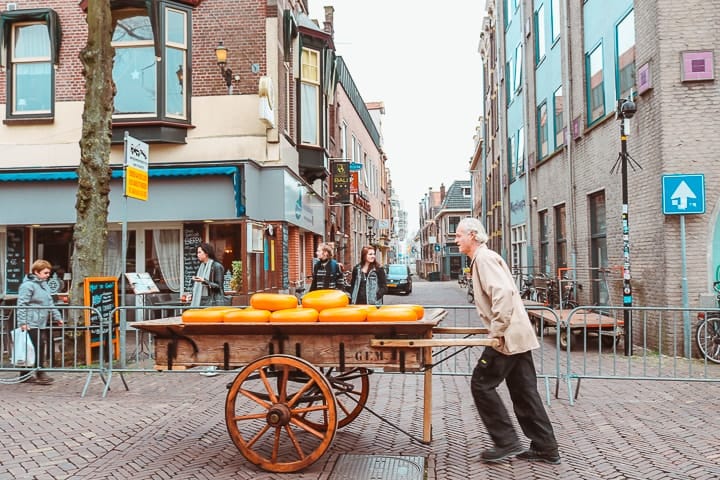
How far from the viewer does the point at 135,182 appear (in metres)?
8.94

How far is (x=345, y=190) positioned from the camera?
24.3 m

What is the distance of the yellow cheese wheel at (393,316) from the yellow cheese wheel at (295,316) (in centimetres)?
43

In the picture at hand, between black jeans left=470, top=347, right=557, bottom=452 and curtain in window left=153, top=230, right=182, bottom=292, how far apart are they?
33.8 feet

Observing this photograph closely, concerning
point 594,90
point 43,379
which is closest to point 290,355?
point 43,379

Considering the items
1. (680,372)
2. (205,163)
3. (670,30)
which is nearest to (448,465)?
(680,372)

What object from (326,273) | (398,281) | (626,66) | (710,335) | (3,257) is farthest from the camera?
(398,281)

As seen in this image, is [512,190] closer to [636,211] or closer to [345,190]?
[345,190]

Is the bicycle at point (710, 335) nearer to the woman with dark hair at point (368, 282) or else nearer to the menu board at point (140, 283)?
the woman with dark hair at point (368, 282)

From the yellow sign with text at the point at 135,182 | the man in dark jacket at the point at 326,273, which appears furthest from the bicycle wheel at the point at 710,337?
the yellow sign with text at the point at 135,182

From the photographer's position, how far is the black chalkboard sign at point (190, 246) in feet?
45.1

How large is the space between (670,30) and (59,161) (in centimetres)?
1247

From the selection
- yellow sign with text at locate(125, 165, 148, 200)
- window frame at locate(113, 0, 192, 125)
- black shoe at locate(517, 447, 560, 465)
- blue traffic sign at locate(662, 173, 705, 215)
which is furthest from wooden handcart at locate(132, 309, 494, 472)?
window frame at locate(113, 0, 192, 125)

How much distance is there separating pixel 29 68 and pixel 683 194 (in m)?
13.7

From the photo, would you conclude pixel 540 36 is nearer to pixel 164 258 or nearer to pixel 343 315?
pixel 164 258
